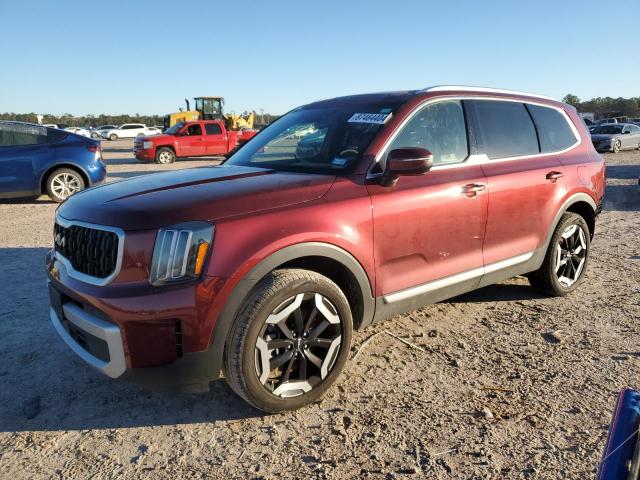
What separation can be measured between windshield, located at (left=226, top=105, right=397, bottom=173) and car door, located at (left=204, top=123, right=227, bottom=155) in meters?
17.8

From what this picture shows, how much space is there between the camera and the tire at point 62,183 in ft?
29.9

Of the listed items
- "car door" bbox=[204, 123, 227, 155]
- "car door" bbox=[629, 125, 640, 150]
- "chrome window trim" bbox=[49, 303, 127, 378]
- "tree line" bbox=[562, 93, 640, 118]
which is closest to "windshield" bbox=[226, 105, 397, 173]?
"chrome window trim" bbox=[49, 303, 127, 378]

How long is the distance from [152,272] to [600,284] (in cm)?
449

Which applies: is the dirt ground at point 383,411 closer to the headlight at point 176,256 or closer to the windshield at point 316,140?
the headlight at point 176,256

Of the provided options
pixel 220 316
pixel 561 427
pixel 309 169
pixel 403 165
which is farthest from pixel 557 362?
pixel 220 316

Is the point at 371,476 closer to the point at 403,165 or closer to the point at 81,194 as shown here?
the point at 403,165

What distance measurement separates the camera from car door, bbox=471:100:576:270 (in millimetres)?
3684

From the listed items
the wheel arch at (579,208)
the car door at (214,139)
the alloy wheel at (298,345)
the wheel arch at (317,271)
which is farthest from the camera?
the car door at (214,139)

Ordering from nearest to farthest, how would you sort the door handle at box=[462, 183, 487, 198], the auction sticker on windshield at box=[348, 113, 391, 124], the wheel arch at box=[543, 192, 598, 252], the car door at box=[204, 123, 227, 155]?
1. the auction sticker on windshield at box=[348, 113, 391, 124]
2. the door handle at box=[462, 183, 487, 198]
3. the wheel arch at box=[543, 192, 598, 252]
4. the car door at box=[204, 123, 227, 155]

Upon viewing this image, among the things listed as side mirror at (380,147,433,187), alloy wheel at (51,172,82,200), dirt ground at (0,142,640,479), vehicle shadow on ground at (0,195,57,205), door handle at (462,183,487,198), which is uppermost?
side mirror at (380,147,433,187)

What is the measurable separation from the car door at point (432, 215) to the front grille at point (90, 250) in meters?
1.51

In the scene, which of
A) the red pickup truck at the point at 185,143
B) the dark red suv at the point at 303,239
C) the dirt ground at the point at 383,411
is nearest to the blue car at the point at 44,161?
the dirt ground at the point at 383,411

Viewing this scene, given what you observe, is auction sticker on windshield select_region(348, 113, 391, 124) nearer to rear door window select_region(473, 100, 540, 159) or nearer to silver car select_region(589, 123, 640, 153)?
rear door window select_region(473, 100, 540, 159)

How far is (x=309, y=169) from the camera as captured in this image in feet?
10.5
